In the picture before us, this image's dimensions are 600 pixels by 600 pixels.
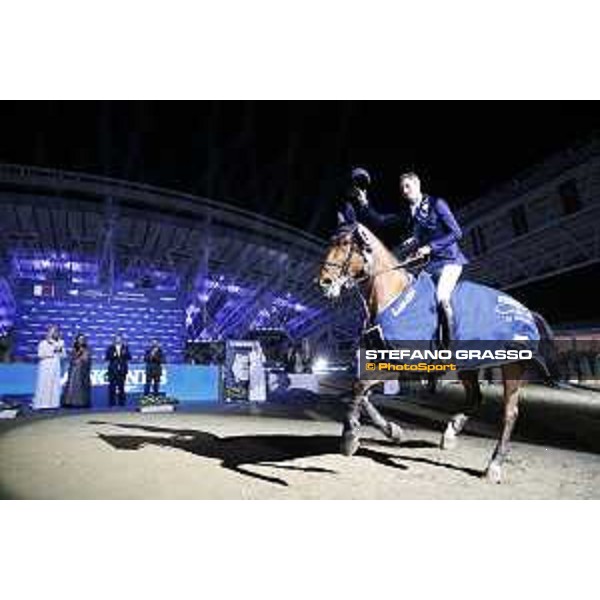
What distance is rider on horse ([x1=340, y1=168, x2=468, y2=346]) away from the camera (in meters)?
5.57

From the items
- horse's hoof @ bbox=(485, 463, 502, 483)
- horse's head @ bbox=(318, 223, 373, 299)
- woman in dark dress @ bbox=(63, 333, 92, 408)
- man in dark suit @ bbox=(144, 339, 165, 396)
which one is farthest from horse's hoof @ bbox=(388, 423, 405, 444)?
woman in dark dress @ bbox=(63, 333, 92, 408)

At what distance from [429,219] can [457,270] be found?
2.11 ft

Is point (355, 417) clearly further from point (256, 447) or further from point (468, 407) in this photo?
point (468, 407)

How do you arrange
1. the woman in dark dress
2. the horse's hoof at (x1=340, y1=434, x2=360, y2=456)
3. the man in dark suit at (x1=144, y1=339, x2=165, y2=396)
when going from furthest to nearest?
Answer: 1. the man in dark suit at (x1=144, y1=339, x2=165, y2=396)
2. the woman in dark dress
3. the horse's hoof at (x1=340, y1=434, x2=360, y2=456)

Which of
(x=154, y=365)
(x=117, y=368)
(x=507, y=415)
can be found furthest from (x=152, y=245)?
(x=507, y=415)

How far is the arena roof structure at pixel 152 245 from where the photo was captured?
13.3m

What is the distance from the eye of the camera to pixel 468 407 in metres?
6.21

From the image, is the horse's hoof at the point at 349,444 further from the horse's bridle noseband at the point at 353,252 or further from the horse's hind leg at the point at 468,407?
the horse's bridle noseband at the point at 353,252

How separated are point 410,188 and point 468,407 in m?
2.59

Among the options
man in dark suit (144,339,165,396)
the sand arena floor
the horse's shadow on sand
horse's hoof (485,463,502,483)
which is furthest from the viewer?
man in dark suit (144,339,165,396)

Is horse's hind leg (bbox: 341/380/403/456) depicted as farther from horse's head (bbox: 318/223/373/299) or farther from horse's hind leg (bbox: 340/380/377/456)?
horse's head (bbox: 318/223/373/299)

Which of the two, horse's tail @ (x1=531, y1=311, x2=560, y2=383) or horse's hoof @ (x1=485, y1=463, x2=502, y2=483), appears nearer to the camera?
horse's hoof @ (x1=485, y1=463, x2=502, y2=483)

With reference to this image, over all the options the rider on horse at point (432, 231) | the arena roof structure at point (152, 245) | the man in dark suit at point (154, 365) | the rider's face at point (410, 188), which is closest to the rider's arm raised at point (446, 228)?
the rider on horse at point (432, 231)

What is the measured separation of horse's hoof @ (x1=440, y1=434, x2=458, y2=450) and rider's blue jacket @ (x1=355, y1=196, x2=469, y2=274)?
1.89 m
